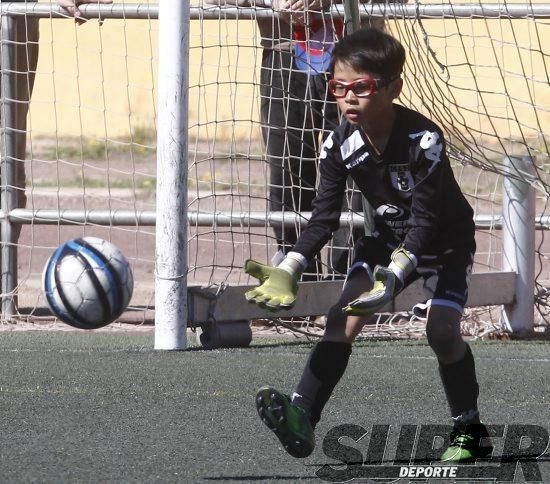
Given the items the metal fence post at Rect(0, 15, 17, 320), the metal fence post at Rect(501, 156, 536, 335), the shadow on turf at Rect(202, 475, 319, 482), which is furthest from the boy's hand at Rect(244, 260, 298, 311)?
the metal fence post at Rect(0, 15, 17, 320)

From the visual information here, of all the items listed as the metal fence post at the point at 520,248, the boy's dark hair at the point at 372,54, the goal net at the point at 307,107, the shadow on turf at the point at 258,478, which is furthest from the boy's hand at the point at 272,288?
the metal fence post at the point at 520,248

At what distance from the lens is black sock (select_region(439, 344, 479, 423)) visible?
4.46 meters

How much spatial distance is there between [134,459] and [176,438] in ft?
1.25

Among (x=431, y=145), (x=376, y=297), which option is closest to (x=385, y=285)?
(x=376, y=297)

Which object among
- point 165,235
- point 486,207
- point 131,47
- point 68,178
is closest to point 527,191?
point 165,235

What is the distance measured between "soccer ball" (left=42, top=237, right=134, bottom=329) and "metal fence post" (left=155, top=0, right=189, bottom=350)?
0.90m

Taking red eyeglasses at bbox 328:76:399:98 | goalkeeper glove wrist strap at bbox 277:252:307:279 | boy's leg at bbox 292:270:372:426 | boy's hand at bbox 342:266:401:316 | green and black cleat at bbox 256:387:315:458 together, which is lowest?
green and black cleat at bbox 256:387:315:458

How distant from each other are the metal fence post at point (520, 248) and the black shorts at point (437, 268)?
3.09 metres

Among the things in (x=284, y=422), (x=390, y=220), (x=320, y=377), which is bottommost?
(x=284, y=422)

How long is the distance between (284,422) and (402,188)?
90 centimetres

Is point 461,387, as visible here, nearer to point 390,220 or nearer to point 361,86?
point 390,220

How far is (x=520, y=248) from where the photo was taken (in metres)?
7.64

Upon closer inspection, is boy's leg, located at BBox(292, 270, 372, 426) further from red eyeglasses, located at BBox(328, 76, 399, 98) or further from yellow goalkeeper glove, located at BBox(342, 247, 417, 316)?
red eyeglasses, located at BBox(328, 76, 399, 98)

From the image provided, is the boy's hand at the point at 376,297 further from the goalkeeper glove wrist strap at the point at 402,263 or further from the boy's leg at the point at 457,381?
the boy's leg at the point at 457,381
